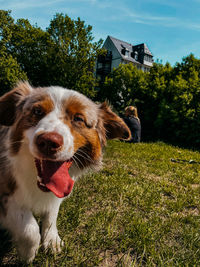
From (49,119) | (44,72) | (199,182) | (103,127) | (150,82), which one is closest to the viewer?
(49,119)

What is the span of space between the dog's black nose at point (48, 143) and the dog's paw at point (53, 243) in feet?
3.93

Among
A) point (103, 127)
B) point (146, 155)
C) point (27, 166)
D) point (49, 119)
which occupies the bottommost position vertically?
point (146, 155)

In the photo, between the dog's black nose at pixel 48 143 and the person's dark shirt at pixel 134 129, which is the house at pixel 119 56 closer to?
the person's dark shirt at pixel 134 129

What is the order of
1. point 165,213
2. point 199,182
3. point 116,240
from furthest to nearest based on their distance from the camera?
point 199,182 < point 165,213 < point 116,240

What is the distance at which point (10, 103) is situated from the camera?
277 cm

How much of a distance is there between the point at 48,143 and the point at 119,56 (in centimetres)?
4766

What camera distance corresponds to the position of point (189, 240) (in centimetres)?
275

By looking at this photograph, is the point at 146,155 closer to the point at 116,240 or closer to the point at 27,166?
the point at 116,240

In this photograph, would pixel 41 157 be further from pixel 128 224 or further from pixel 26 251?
pixel 128 224

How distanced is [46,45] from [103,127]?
28.5 m

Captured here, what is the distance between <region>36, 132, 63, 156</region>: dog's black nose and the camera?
1851 mm

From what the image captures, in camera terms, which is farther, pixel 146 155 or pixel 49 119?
pixel 146 155

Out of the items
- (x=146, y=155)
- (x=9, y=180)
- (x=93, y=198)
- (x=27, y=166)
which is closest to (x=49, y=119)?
(x=27, y=166)

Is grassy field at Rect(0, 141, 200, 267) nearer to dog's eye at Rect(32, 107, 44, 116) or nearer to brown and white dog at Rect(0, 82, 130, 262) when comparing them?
brown and white dog at Rect(0, 82, 130, 262)
